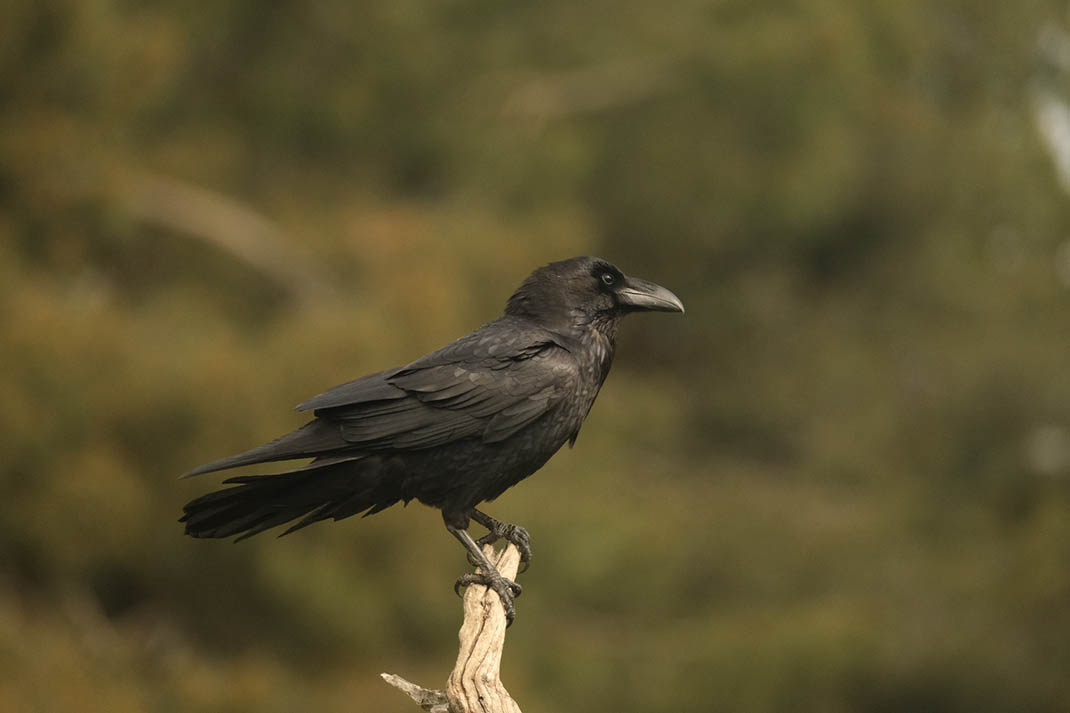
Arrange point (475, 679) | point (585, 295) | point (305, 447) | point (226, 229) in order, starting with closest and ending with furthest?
point (305, 447), point (475, 679), point (585, 295), point (226, 229)

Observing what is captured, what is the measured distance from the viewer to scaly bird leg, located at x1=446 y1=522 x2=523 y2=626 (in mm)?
4723

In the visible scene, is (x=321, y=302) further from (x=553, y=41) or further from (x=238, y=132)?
(x=553, y=41)

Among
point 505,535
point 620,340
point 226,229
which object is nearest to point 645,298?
point 505,535

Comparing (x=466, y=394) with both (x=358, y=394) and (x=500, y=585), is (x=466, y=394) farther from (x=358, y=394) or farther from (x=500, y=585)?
(x=500, y=585)

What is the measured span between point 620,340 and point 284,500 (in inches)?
559

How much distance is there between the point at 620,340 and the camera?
18500 mm

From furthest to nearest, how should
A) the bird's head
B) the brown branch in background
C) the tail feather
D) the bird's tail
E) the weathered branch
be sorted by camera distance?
the brown branch in background, the bird's head, the weathered branch, the bird's tail, the tail feather

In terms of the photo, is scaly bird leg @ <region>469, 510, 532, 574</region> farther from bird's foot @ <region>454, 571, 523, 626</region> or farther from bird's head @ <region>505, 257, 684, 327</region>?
bird's head @ <region>505, 257, 684, 327</region>

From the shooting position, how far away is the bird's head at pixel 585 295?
5.04 meters

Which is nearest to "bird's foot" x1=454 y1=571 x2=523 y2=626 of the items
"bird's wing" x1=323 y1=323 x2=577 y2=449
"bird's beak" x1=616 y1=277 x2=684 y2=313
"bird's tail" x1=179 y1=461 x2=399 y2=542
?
"bird's tail" x1=179 y1=461 x2=399 y2=542

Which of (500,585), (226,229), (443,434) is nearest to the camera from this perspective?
(443,434)

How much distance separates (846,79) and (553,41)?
138 inches

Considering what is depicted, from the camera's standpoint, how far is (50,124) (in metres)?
9.92

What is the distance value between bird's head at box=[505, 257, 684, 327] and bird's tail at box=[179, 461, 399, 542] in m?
0.88
